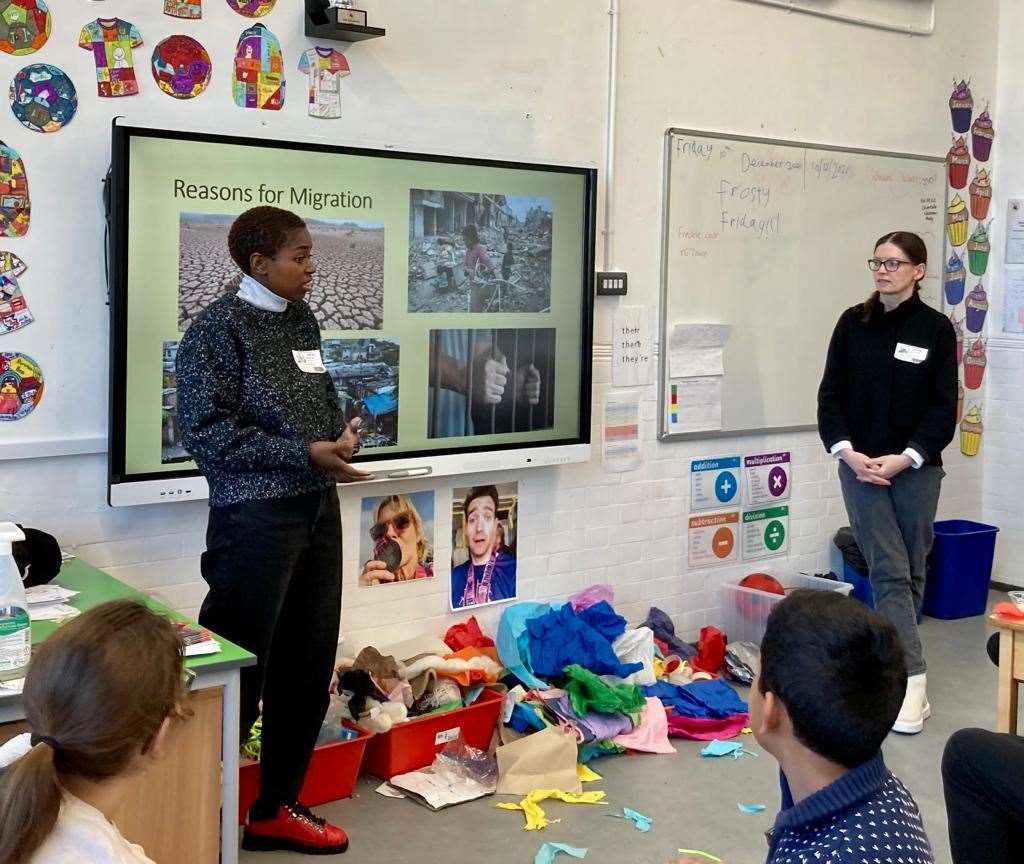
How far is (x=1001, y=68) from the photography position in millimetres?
6066

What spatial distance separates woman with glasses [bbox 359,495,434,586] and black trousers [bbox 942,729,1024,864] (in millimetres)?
2151

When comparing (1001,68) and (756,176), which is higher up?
(1001,68)

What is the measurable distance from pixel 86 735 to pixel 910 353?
3.36m

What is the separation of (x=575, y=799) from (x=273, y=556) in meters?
1.27

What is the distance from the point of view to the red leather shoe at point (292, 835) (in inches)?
127

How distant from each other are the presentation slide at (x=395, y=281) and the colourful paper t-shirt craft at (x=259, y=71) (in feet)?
Answer: 0.63

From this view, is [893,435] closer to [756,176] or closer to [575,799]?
[756,176]

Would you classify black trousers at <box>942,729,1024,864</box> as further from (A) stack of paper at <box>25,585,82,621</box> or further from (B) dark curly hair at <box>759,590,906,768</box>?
(A) stack of paper at <box>25,585,82,621</box>

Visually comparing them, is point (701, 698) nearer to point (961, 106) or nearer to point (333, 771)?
point (333, 771)

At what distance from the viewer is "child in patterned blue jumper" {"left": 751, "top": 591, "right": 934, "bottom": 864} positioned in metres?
1.62

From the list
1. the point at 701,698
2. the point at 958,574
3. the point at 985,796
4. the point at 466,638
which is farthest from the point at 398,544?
the point at 958,574

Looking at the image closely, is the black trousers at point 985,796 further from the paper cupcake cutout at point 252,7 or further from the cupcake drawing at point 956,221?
the cupcake drawing at point 956,221

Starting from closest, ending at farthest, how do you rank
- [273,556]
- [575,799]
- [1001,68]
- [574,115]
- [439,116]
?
[273,556], [575,799], [439,116], [574,115], [1001,68]

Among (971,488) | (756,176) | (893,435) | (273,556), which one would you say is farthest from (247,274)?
(971,488)
